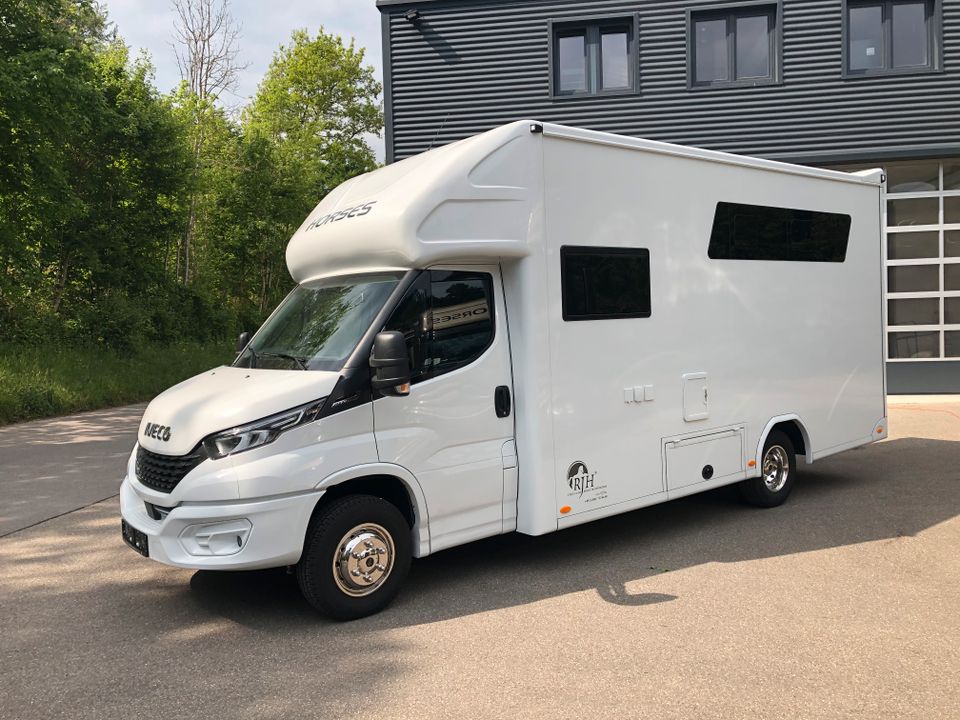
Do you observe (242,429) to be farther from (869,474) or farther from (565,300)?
(869,474)

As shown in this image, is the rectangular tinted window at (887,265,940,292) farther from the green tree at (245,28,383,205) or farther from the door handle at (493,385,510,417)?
the green tree at (245,28,383,205)

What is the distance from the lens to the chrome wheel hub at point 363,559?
484 centimetres

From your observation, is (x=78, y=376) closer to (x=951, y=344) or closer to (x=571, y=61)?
(x=571, y=61)

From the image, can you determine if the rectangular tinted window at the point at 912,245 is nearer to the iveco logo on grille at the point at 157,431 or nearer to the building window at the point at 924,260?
the building window at the point at 924,260

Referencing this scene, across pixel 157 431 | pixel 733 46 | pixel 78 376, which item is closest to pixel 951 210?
pixel 733 46

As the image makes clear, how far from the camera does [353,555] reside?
4.86 meters

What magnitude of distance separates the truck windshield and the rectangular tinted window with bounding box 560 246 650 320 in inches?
48.8

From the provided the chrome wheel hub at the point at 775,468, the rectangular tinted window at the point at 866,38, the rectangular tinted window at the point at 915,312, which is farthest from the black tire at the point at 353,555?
the rectangular tinted window at the point at 866,38

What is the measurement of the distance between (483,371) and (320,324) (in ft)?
3.57

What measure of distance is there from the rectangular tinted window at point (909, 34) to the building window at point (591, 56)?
4.75m

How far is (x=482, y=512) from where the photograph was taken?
5.45m

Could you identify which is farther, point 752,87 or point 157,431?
point 752,87

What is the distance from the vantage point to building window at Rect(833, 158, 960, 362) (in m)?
15.4

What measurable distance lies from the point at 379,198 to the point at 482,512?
2.14m
